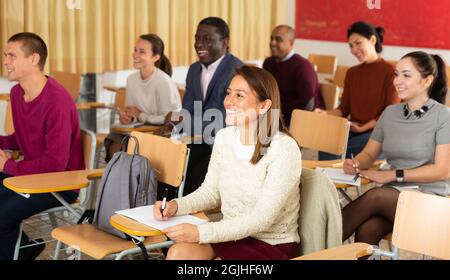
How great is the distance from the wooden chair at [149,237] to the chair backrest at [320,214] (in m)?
0.59

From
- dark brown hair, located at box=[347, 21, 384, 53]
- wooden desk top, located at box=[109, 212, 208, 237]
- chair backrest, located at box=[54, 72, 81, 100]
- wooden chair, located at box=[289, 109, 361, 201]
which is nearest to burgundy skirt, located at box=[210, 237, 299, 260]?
wooden desk top, located at box=[109, 212, 208, 237]

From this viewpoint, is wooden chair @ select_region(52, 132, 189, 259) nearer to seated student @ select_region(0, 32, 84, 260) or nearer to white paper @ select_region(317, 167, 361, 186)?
seated student @ select_region(0, 32, 84, 260)

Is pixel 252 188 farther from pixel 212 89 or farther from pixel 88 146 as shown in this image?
pixel 212 89

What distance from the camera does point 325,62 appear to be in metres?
7.95

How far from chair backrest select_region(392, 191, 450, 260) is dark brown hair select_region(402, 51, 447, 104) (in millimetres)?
1145

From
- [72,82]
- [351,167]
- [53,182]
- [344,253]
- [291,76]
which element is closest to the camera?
[344,253]

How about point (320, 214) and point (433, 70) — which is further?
point (433, 70)

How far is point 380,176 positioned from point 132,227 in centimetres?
140

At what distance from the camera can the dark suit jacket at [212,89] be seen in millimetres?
4270

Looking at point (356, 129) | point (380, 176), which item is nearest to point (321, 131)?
point (356, 129)

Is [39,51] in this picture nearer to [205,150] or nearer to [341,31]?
[205,150]

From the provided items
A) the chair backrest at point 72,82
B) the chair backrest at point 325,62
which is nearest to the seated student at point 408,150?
the chair backrest at point 72,82

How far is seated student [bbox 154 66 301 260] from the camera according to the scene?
249 cm
